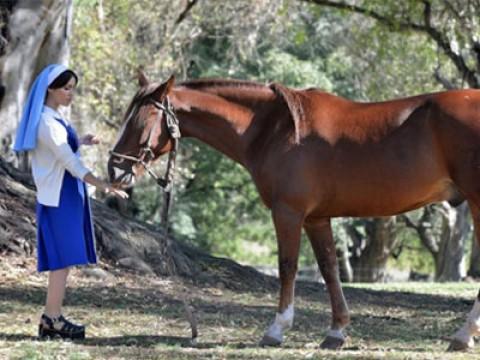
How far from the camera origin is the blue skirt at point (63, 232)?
789cm

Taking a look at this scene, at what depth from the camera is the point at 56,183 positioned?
309 inches

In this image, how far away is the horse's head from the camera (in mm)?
7980

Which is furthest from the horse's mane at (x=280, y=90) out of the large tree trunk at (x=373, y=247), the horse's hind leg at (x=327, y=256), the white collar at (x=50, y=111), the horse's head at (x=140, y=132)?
the large tree trunk at (x=373, y=247)

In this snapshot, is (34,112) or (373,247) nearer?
(34,112)

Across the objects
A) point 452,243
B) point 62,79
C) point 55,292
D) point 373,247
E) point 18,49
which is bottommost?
point 373,247

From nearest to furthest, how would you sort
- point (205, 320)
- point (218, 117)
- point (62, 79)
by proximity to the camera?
point (62, 79) → point (218, 117) → point (205, 320)

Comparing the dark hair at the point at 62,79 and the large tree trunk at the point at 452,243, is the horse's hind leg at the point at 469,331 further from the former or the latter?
the large tree trunk at the point at 452,243

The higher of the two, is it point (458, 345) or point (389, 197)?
point (389, 197)

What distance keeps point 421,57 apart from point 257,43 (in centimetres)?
470

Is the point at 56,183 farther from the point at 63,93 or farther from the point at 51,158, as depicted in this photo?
the point at 63,93

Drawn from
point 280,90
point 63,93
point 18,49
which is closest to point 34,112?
point 63,93

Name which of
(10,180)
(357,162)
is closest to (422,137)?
(357,162)

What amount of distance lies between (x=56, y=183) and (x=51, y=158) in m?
0.19

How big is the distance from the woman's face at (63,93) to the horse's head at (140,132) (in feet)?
1.59
